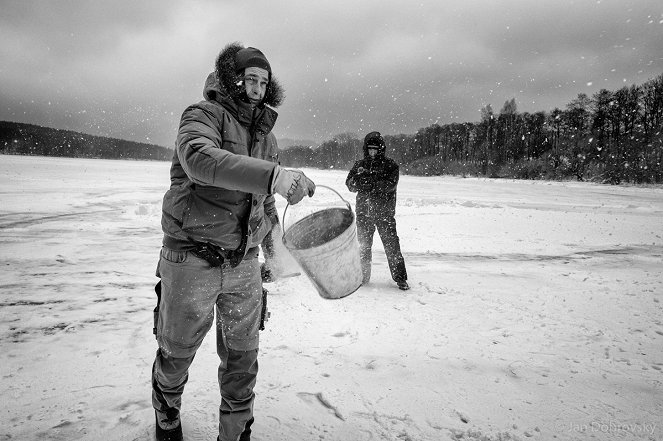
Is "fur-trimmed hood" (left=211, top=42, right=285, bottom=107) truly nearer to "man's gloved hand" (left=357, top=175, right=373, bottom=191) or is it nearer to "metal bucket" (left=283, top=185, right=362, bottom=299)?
"metal bucket" (left=283, top=185, right=362, bottom=299)

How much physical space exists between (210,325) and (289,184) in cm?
91

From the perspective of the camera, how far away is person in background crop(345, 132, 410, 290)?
4.81 metres

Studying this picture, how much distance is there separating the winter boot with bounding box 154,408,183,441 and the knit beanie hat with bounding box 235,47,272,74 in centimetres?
185

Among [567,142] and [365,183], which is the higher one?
[567,142]

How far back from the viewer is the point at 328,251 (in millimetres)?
2334

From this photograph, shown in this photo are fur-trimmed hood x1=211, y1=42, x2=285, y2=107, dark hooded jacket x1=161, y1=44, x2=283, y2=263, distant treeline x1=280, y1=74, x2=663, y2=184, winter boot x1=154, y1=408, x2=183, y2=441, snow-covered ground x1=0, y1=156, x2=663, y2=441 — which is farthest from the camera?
distant treeline x1=280, y1=74, x2=663, y2=184

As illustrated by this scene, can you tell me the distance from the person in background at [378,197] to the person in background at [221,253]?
2952 mm

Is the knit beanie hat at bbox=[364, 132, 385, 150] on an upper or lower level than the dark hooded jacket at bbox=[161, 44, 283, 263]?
upper

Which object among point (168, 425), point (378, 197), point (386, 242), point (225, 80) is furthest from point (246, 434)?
point (378, 197)

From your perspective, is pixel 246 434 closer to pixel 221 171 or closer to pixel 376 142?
pixel 221 171

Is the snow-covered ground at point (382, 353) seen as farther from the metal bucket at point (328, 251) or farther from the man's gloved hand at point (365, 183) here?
the man's gloved hand at point (365, 183)

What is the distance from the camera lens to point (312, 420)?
2.30 metres

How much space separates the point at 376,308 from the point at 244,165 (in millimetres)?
3213

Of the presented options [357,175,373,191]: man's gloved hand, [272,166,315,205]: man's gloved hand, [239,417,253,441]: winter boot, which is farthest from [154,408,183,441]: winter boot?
[357,175,373,191]: man's gloved hand
